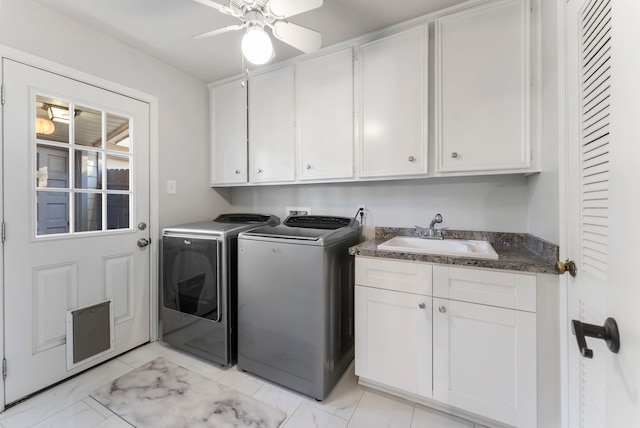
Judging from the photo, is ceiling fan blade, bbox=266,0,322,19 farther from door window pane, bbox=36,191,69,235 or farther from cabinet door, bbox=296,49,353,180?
door window pane, bbox=36,191,69,235

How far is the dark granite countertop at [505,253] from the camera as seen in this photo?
1.21m

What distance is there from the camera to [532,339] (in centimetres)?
121

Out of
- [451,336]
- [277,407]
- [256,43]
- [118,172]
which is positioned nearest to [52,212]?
[118,172]

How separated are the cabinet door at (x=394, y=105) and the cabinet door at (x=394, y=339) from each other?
2.71 ft

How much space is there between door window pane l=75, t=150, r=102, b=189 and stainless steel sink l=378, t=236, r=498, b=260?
6.60ft

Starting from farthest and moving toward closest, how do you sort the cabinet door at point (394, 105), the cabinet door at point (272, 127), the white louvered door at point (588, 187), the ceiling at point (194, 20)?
the cabinet door at point (272, 127), the cabinet door at point (394, 105), the ceiling at point (194, 20), the white louvered door at point (588, 187)

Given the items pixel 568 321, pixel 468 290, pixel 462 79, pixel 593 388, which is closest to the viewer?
pixel 593 388

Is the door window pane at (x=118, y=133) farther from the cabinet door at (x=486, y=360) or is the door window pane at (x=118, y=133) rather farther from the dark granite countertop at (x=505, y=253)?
the cabinet door at (x=486, y=360)

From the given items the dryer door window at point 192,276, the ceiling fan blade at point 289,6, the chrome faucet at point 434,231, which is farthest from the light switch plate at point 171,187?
the chrome faucet at point 434,231

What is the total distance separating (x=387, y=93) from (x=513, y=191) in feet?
3.50

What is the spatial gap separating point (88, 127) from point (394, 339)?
8.02ft

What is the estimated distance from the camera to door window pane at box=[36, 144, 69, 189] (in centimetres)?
158

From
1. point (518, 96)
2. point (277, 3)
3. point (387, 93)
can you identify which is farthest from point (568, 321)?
point (277, 3)

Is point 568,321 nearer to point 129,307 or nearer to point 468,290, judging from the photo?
point 468,290
